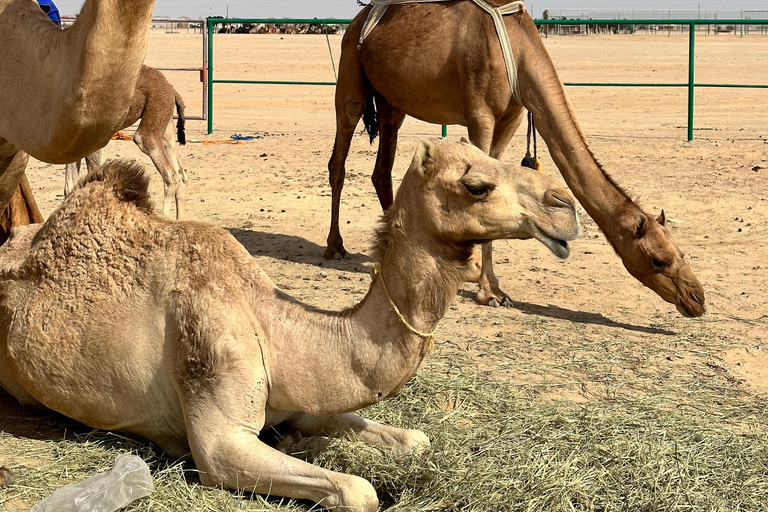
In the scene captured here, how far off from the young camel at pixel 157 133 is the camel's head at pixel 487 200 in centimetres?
586

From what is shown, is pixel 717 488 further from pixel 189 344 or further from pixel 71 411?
pixel 71 411

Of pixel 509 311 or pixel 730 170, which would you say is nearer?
pixel 509 311

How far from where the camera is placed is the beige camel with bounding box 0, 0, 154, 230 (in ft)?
8.30

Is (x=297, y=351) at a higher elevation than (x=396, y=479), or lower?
higher

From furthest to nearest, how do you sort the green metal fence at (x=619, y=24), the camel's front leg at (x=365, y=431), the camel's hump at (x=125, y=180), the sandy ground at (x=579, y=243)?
the green metal fence at (x=619, y=24), the sandy ground at (x=579, y=243), the camel's hump at (x=125, y=180), the camel's front leg at (x=365, y=431)

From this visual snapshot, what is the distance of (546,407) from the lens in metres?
4.14

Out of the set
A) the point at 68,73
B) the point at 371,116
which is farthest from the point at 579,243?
the point at 68,73

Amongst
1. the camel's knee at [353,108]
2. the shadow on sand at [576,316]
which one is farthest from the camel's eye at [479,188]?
the camel's knee at [353,108]

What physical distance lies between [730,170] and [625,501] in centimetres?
824

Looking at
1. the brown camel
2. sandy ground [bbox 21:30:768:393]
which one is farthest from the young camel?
the brown camel

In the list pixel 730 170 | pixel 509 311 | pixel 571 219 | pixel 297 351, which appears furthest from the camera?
pixel 730 170

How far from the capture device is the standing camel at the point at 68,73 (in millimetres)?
2531

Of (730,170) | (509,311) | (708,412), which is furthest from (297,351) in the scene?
(730,170)

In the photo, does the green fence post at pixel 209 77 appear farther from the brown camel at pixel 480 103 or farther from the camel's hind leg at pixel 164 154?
the brown camel at pixel 480 103
